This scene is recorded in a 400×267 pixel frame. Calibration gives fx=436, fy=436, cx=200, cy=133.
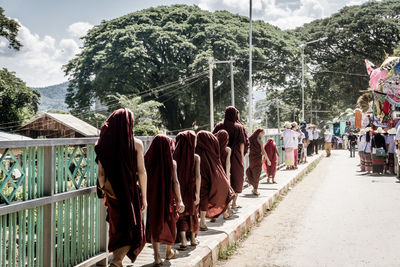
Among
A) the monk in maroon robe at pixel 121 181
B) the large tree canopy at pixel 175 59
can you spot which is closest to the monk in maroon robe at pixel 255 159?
the monk in maroon robe at pixel 121 181

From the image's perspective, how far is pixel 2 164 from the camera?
2902mm

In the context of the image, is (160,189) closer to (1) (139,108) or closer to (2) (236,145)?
(2) (236,145)

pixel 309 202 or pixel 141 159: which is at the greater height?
pixel 141 159

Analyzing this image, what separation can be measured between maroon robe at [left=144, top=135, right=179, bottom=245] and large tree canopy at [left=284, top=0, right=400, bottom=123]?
34.0 m

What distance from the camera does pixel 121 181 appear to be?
11.6 feet

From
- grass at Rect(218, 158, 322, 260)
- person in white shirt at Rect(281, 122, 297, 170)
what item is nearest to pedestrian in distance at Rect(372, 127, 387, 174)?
person in white shirt at Rect(281, 122, 297, 170)

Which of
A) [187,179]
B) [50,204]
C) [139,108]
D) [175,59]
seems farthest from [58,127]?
[50,204]

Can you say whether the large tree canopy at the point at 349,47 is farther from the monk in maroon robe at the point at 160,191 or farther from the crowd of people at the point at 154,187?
the monk in maroon robe at the point at 160,191

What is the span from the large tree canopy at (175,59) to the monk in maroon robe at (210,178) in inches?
1005

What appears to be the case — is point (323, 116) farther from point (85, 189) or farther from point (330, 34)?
point (85, 189)

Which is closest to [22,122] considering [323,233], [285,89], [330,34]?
[285,89]

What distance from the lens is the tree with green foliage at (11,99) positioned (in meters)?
31.0

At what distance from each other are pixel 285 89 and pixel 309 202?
30.8 meters

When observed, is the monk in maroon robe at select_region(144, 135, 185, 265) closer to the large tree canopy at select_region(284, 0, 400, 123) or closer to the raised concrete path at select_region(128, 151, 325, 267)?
the raised concrete path at select_region(128, 151, 325, 267)
